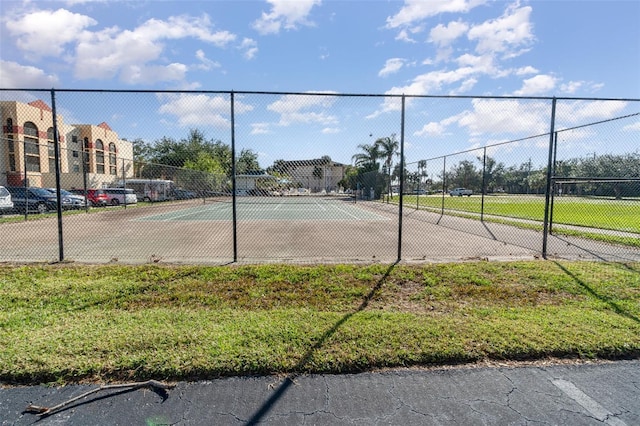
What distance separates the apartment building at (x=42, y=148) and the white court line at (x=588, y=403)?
30.2 m

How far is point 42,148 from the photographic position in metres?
36.9

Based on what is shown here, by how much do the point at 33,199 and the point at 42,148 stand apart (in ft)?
85.2

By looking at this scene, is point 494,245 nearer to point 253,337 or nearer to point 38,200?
point 253,337

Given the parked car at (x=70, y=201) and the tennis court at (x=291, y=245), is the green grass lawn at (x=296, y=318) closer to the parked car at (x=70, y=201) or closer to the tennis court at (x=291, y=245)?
the tennis court at (x=291, y=245)

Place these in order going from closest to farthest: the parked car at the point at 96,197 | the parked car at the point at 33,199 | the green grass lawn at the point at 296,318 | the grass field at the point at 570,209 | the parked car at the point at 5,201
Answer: the green grass lawn at the point at 296,318 → the grass field at the point at 570,209 → the parked car at the point at 5,201 → the parked car at the point at 33,199 → the parked car at the point at 96,197

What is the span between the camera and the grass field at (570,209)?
40.3ft

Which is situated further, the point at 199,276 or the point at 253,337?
the point at 199,276

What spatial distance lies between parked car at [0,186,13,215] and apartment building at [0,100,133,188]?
1105cm

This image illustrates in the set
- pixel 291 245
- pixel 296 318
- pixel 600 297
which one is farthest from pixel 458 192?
pixel 296 318

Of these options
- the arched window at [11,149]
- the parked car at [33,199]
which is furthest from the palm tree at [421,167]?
the arched window at [11,149]

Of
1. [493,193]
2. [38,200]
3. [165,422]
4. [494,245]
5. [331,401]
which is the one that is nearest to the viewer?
[165,422]

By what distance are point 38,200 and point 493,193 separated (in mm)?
23447

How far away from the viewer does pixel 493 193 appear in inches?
643

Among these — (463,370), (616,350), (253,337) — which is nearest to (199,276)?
(253,337)
